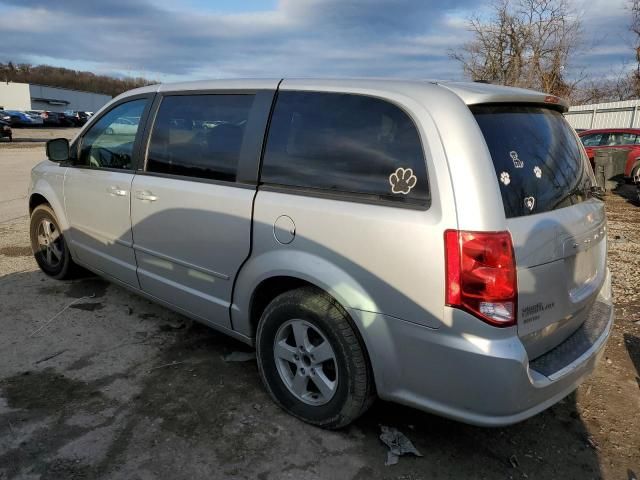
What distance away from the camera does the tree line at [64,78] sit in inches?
3802

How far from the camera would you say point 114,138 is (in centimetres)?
413

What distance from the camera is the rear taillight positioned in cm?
220

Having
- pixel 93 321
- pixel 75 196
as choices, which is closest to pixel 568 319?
pixel 93 321

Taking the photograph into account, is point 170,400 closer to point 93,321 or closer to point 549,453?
point 93,321

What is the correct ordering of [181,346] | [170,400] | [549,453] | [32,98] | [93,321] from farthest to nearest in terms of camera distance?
[32,98], [93,321], [181,346], [170,400], [549,453]

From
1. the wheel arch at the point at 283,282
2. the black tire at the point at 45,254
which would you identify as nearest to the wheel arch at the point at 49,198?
the black tire at the point at 45,254

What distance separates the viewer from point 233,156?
3.13 metres

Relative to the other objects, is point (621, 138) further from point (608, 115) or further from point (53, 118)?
point (53, 118)

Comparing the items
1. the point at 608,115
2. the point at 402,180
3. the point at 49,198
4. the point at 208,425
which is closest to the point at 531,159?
the point at 402,180

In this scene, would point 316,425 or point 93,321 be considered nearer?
point 316,425

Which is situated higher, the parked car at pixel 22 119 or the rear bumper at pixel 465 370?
the parked car at pixel 22 119

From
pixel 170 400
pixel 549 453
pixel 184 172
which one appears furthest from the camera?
pixel 184 172

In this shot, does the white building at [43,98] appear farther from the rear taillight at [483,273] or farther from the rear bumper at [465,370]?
the rear taillight at [483,273]

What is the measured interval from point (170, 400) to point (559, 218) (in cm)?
235
